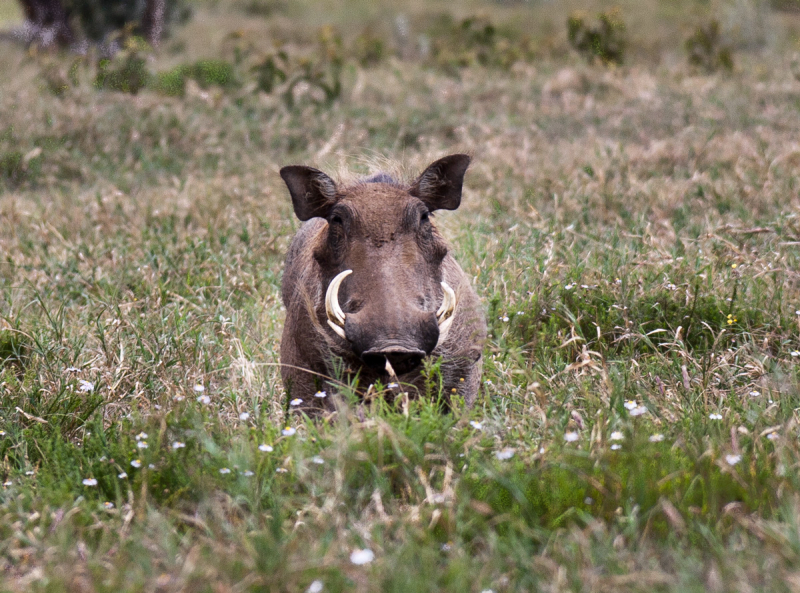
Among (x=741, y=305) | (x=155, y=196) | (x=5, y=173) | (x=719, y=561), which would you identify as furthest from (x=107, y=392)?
(x=5, y=173)

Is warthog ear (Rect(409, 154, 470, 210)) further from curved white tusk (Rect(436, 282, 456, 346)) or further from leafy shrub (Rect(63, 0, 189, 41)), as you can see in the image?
leafy shrub (Rect(63, 0, 189, 41))

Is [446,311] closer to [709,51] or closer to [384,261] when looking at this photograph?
[384,261]

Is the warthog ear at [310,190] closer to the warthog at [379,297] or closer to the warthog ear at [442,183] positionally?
the warthog at [379,297]

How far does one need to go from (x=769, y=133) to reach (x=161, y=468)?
671 cm

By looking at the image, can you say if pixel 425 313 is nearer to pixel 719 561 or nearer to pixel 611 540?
pixel 611 540

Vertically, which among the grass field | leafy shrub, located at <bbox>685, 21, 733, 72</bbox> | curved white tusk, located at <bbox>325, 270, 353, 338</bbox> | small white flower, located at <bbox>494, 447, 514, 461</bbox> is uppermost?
leafy shrub, located at <bbox>685, 21, 733, 72</bbox>

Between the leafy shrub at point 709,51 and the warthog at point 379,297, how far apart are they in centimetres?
896

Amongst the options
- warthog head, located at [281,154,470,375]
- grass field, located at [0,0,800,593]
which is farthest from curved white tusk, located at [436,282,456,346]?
grass field, located at [0,0,800,593]

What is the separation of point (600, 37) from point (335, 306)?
32.6 ft

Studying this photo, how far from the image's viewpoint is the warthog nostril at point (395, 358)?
107 inches

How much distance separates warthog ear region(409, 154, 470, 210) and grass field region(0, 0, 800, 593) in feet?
2.34

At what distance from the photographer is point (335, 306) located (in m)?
2.97

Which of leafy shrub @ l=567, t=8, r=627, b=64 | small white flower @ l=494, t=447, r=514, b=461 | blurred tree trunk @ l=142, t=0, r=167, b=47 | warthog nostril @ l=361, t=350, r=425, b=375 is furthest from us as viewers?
blurred tree trunk @ l=142, t=0, r=167, b=47

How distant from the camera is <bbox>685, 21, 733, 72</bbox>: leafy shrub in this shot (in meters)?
11.4
